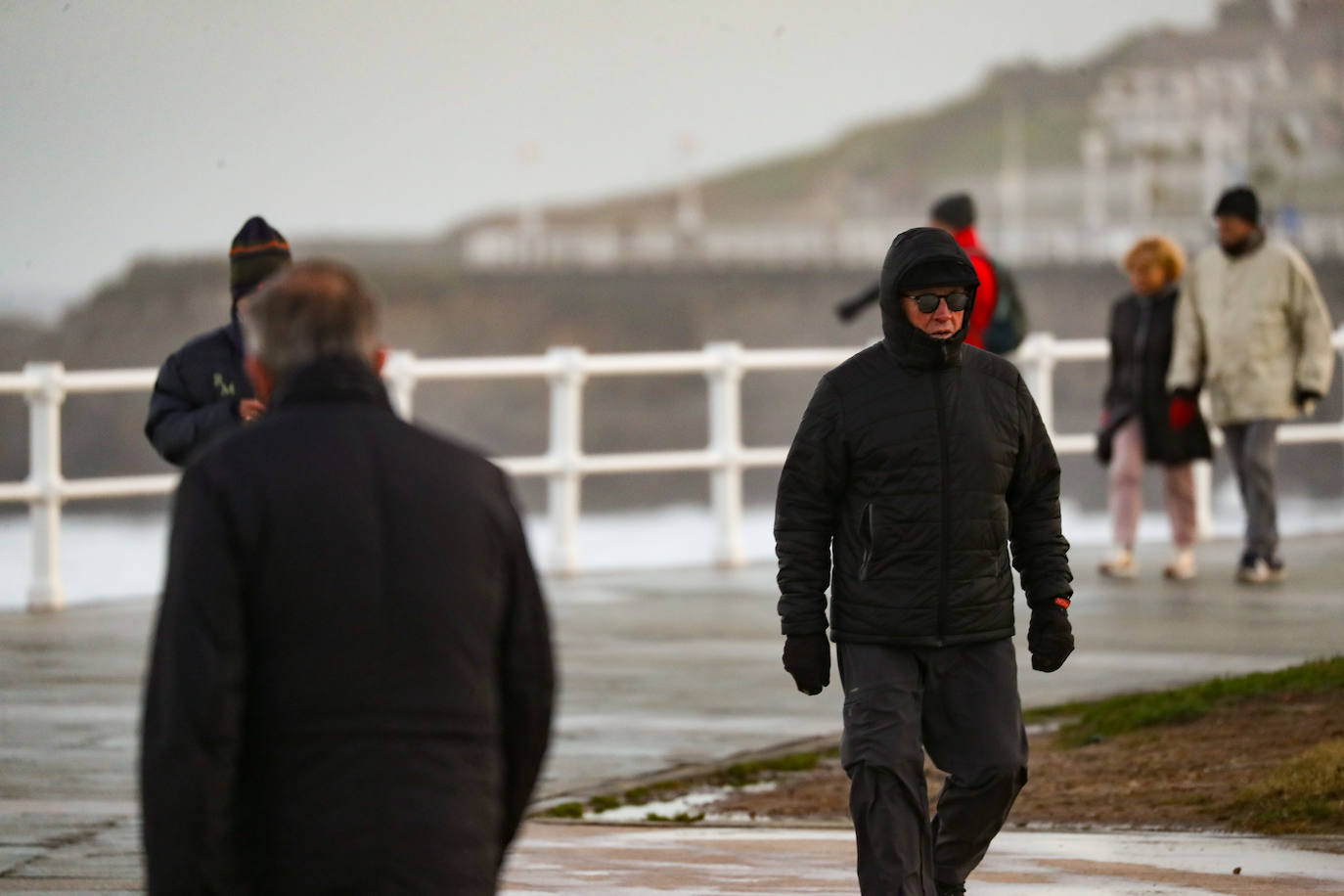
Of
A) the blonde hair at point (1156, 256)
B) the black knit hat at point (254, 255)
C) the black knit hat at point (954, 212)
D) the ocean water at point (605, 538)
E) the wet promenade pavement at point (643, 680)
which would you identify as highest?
the black knit hat at point (954, 212)

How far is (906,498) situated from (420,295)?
92819 mm

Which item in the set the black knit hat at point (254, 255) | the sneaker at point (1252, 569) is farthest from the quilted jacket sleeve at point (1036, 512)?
the sneaker at point (1252, 569)

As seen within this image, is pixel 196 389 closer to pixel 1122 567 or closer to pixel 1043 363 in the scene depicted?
pixel 1122 567

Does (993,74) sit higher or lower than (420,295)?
higher

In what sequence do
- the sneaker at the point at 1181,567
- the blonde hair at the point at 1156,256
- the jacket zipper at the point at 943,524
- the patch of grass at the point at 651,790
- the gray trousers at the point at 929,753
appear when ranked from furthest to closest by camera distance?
the sneaker at the point at 1181,567 → the blonde hair at the point at 1156,256 → the patch of grass at the point at 651,790 → the jacket zipper at the point at 943,524 → the gray trousers at the point at 929,753

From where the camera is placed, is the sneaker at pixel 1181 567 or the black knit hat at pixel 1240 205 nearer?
the black knit hat at pixel 1240 205

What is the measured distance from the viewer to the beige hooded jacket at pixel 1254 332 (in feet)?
35.4

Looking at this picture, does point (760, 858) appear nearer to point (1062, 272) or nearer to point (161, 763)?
point (161, 763)

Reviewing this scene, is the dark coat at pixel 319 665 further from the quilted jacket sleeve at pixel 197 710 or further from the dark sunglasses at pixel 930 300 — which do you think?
the dark sunglasses at pixel 930 300

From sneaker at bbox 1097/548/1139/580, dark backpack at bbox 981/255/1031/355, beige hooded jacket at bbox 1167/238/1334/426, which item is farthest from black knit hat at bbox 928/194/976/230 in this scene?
sneaker at bbox 1097/548/1139/580

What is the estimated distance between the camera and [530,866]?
555cm

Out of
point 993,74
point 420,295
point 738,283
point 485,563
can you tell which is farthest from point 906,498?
point 993,74

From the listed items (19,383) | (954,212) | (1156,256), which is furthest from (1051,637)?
(19,383)

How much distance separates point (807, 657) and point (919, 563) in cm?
29
